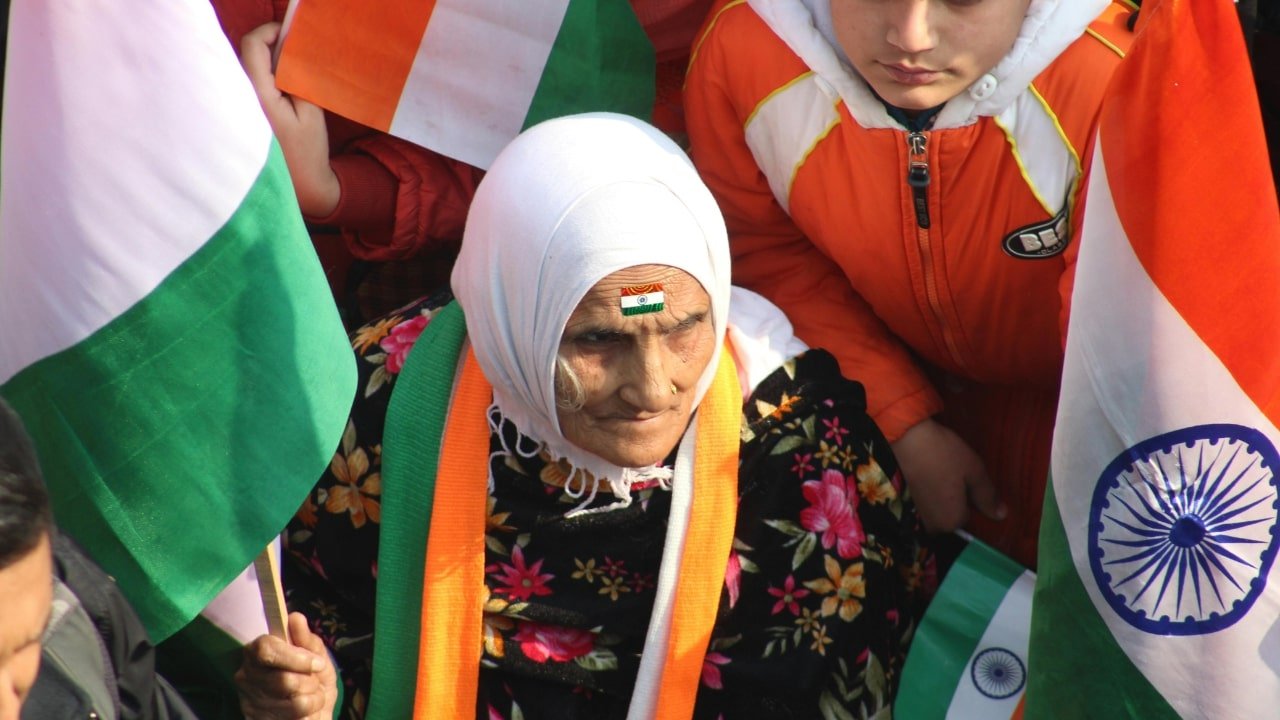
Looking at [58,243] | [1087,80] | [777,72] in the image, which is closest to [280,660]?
[58,243]

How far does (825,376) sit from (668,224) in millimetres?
470

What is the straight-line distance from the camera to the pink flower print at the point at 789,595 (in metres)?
2.43

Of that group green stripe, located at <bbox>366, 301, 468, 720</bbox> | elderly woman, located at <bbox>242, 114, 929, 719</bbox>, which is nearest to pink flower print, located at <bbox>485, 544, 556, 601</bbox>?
elderly woman, located at <bbox>242, 114, 929, 719</bbox>

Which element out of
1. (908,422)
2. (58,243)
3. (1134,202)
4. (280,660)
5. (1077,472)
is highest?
(1134,202)

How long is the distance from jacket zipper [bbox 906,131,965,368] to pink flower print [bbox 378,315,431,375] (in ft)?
2.71

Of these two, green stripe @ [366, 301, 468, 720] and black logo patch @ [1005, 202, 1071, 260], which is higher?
black logo patch @ [1005, 202, 1071, 260]

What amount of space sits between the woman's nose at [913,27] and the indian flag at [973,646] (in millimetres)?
846

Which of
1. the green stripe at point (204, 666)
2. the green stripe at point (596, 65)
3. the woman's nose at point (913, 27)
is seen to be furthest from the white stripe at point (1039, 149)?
the green stripe at point (204, 666)

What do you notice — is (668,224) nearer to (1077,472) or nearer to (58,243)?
(1077,472)

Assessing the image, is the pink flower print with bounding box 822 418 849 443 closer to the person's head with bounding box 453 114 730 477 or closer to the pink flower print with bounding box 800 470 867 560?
the pink flower print with bounding box 800 470 867 560

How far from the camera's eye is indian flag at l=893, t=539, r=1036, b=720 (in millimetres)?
2381

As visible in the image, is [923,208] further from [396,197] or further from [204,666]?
[204,666]

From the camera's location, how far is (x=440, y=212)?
293cm

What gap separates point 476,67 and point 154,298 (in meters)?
0.96
